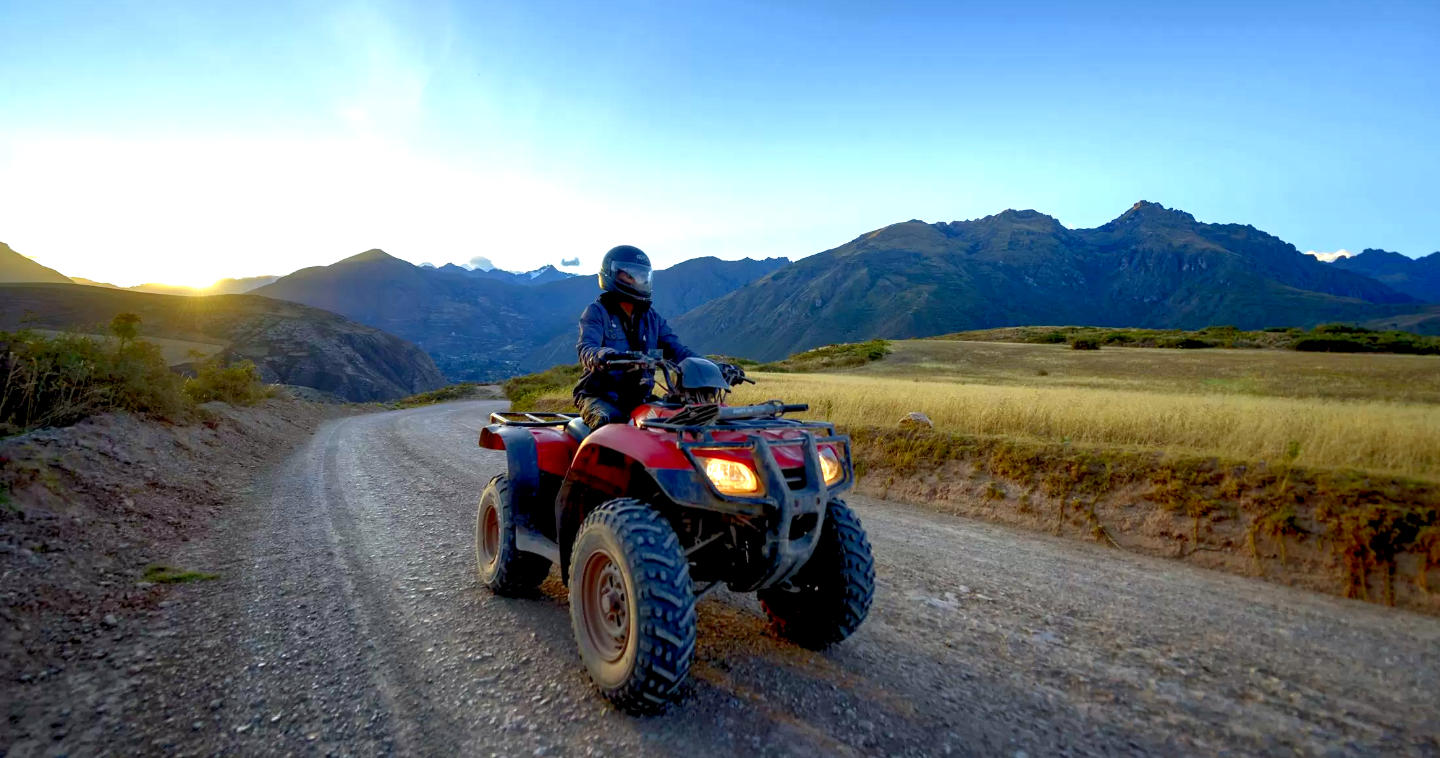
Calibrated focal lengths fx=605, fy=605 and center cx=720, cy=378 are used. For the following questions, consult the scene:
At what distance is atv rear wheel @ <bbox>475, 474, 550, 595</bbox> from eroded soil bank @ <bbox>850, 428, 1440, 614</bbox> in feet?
19.1

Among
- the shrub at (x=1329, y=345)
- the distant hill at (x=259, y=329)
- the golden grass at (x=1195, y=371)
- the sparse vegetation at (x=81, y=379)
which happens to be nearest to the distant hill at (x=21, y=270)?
the distant hill at (x=259, y=329)

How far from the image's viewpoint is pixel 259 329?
6047 centimetres

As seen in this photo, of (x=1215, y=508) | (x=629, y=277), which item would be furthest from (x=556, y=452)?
(x=1215, y=508)

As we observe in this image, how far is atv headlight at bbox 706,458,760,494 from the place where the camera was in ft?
9.46

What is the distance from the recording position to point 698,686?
318cm

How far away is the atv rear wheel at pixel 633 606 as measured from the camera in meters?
2.72

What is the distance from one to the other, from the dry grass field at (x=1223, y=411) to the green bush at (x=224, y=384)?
627 inches

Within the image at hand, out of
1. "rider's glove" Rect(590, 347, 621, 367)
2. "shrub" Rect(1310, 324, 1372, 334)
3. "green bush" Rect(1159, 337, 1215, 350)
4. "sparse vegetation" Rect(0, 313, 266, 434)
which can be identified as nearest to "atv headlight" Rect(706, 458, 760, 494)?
"rider's glove" Rect(590, 347, 621, 367)

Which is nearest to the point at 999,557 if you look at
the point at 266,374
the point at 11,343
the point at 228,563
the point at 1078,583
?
the point at 1078,583

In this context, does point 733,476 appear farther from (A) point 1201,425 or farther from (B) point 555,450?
(A) point 1201,425

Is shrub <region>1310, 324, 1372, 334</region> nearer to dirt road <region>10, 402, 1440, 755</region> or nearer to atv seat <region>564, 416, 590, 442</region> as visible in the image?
dirt road <region>10, 402, 1440, 755</region>

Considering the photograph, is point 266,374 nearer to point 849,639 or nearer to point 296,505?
point 296,505

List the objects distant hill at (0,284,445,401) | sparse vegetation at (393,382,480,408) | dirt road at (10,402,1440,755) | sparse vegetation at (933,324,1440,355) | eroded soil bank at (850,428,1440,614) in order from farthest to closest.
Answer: distant hill at (0,284,445,401)
sparse vegetation at (393,382,480,408)
sparse vegetation at (933,324,1440,355)
eroded soil bank at (850,428,1440,614)
dirt road at (10,402,1440,755)

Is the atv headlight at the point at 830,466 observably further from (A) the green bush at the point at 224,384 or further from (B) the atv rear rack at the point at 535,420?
(A) the green bush at the point at 224,384
